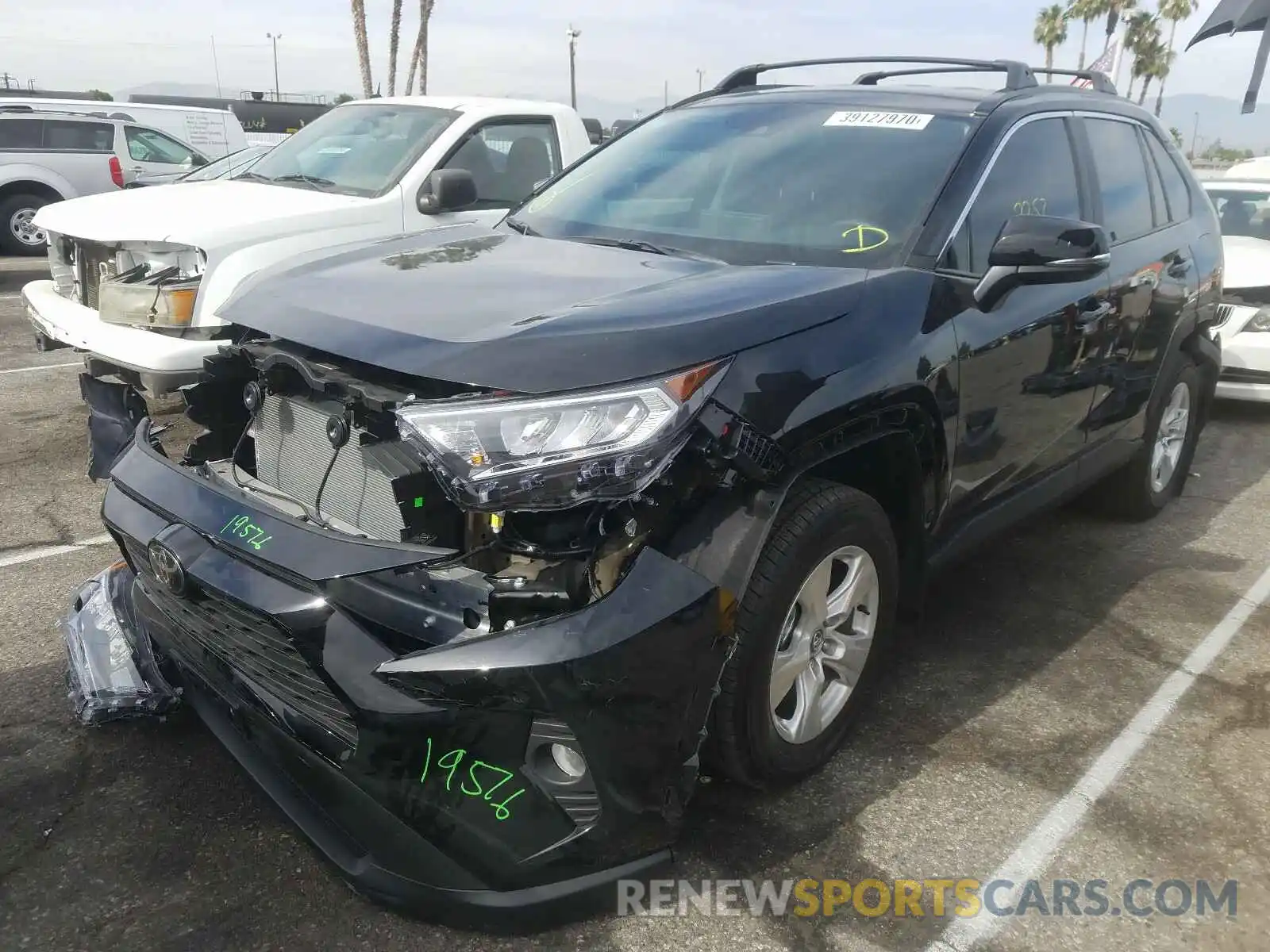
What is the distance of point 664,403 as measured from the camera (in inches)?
83.0

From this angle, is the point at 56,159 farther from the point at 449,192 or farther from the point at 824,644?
the point at 824,644

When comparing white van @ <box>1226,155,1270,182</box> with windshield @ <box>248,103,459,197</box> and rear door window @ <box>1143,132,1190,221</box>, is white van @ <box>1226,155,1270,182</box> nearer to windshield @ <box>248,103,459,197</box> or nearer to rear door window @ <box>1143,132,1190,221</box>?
rear door window @ <box>1143,132,1190,221</box>

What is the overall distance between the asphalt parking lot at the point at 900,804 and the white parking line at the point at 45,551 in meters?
0.01

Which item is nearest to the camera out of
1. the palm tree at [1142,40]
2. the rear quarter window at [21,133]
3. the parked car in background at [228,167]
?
the parked car in background at [228,167]

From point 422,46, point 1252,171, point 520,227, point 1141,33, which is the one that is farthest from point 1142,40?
point 520,227

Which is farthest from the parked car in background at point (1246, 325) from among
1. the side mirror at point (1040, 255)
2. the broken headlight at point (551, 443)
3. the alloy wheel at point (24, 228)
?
the alloy wheel at point (24, 228)

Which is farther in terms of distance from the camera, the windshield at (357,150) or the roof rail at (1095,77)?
the windshield at (357,150)

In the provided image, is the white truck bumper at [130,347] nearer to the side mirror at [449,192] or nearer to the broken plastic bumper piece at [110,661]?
the broken plastic bumper piece at [110,661]

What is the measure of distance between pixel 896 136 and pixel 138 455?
2.46 m

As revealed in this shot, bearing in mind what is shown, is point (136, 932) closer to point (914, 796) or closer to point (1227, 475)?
point (914, 796)

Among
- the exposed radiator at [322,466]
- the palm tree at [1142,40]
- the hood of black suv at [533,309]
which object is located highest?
the palm tree at [1142,40]

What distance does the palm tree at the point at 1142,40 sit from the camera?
49625mm

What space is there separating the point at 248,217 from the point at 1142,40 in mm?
56960

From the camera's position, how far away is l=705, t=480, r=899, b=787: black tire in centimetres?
232
